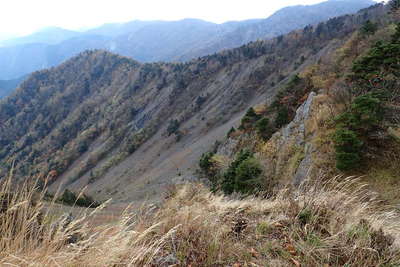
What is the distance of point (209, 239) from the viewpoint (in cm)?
253

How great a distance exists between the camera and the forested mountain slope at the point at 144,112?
185 ft

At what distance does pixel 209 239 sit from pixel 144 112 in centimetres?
9312

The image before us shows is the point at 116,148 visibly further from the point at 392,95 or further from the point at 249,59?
the point at 392,95

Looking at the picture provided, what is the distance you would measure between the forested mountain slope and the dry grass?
113 feet

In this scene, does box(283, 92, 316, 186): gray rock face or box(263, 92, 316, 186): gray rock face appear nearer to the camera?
box(283, 92, 316, 186): gray rock face

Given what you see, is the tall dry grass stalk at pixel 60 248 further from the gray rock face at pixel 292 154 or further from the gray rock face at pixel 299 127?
the gray rock face at pixel 299 127

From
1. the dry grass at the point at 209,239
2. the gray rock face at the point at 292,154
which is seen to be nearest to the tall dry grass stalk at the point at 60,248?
the dry grass at the point at 209,239

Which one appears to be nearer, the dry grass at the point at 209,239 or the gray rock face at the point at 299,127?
the dry grass at the point at 209,239

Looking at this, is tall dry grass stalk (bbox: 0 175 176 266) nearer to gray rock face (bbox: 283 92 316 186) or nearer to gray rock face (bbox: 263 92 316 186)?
gray rock face (bbox: 283 92 316 186)

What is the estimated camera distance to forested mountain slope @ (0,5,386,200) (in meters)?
56.5

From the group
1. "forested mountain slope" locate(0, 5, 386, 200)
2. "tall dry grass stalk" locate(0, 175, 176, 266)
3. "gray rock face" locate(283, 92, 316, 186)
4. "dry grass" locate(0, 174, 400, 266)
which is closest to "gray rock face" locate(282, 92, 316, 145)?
"gray rock face" locate(283, 92, 316, 186)

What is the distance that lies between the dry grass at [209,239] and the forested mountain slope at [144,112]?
113 ft

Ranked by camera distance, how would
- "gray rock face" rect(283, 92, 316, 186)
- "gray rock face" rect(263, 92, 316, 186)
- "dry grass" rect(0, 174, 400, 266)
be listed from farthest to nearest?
"gray rock face" rect(263, 92, 316, 186) < "gray rock face" rect(283, 92, 316, 186) < "dry grass" rect(0, 174, 400, 266)

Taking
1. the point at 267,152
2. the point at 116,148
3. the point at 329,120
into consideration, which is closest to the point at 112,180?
the point at 116,148
